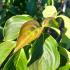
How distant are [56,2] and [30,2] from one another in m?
0.17

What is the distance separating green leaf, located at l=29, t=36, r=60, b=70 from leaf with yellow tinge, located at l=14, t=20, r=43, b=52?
0.02m

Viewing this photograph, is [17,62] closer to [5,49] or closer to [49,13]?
[5,49]

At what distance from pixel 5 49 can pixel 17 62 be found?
38 mm

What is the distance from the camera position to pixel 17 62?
1.57ft

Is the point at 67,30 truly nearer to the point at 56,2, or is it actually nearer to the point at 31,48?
the point at 31,48

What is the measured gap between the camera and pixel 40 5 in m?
0.79

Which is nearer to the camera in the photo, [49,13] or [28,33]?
[28,33]

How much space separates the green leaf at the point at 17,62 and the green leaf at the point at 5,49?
19 mm

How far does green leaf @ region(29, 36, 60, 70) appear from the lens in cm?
48

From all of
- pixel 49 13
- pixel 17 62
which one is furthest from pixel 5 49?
pixel 49 13

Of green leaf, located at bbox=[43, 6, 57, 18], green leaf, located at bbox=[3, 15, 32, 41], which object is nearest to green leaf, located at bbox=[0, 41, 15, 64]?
green leaf, located at bbox=[3, 15, 32, 41]

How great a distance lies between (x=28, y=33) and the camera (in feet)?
1.53

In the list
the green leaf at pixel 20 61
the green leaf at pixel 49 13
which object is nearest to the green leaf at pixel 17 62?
the green leaf at pixel 20 61

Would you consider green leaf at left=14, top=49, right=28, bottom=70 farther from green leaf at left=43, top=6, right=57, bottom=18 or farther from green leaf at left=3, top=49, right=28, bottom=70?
green leaf at left=43, top=6, right=57, bottom=18
